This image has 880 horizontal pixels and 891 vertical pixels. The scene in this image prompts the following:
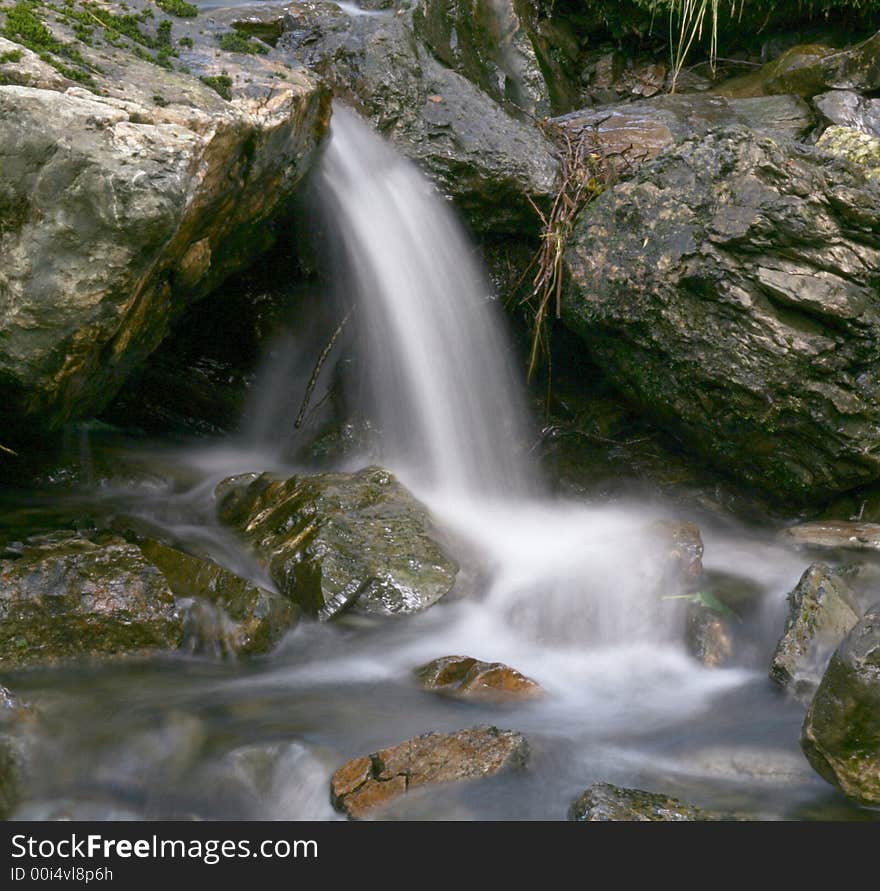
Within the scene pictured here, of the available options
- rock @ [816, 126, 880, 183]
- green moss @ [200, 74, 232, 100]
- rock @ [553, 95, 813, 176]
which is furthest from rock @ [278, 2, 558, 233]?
rock @ [816, 126, 880, 183]

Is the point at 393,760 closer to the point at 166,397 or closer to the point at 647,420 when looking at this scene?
the point at 647,420

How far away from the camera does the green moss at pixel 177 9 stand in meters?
5.02

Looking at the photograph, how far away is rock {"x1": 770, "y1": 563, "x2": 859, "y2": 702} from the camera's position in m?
3.72

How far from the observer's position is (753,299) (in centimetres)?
470

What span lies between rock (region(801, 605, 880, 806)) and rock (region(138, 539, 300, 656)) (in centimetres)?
206

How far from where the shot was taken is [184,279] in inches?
165

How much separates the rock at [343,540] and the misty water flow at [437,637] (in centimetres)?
10

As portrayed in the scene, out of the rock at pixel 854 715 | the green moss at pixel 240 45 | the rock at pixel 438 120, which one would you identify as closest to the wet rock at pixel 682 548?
the rock at pixel 854 715

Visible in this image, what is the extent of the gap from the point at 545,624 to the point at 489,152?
8.94ft

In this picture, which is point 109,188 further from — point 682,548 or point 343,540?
point 682,548

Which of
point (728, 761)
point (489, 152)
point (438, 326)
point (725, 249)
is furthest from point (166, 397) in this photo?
point (728, 761)

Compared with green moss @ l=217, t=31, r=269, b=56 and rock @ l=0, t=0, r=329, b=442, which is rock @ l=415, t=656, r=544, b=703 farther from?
green moss @ l=217, t=31, r=269, b=56

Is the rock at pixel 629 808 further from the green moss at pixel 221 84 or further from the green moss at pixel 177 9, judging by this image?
the green moss at pixel 177 9

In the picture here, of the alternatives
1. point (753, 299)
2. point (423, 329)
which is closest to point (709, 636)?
point (753, 299)
